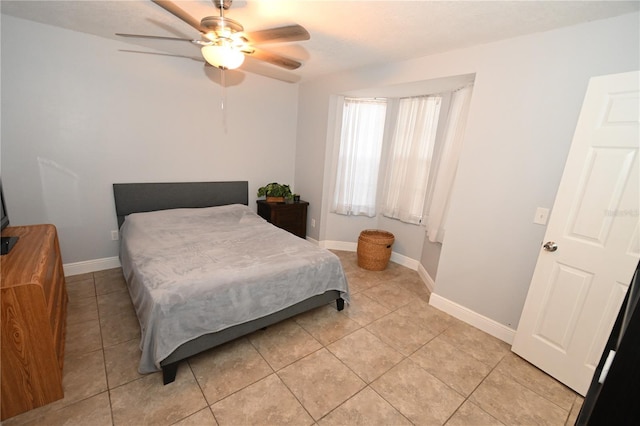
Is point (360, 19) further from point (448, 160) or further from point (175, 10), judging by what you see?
point (448, 160)

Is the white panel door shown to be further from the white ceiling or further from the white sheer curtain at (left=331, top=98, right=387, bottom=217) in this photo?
the white sheer curtain at (left=331, top=98, right=387, bottom=217)

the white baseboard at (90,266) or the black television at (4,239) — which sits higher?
the black television at (4,239)

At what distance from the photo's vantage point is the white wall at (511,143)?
1805 mm

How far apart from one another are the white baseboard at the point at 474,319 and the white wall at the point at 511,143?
27 millimetres

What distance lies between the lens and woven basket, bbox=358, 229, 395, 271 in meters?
3.47

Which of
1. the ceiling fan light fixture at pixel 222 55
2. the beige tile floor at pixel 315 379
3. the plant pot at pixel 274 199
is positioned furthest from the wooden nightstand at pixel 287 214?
the ceiling fan light fixture at pixel 222 55

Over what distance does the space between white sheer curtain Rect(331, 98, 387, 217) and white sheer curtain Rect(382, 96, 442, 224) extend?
0.75ft

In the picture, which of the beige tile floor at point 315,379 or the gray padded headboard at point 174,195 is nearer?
the beige tile floor at point 315,379

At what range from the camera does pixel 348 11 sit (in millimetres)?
1908

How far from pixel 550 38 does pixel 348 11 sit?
1.45 metres

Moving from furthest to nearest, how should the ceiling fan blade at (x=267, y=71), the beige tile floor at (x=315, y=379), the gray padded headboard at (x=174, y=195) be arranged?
1. the ceiling fan blade at (x=267, y=71)
2. the gray padded headboard at (x=174, y=195)
3. the beige tile floor at (x=315, y=379)

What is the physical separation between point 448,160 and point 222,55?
2.36m

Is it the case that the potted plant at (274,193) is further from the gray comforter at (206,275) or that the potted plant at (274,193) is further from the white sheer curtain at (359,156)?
the gray comforter at (206,275)

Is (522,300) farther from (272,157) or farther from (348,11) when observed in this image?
(272,157)
